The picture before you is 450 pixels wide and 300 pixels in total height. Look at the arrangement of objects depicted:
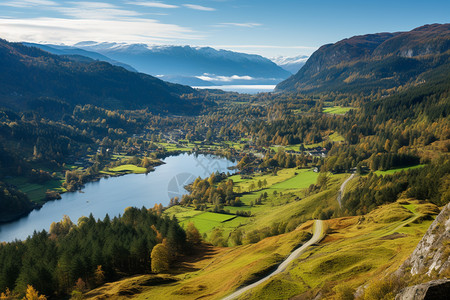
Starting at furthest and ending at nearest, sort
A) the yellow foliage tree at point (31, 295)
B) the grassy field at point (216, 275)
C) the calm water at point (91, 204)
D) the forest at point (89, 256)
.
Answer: the calm water at point (91, 204)
the forest at point (89, 256)
the yellow foliage tree at point (31, 295)
the grassy field at point (216, 275)

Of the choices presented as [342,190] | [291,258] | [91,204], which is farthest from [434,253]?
[91,204]

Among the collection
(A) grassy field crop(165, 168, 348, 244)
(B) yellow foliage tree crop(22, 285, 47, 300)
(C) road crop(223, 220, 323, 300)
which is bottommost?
(A) grassy field crop(165, 168, 348, 244)

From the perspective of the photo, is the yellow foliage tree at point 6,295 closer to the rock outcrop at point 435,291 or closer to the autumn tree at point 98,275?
the autumn tree at point 98,275

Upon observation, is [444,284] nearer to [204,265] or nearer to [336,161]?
[204,265]

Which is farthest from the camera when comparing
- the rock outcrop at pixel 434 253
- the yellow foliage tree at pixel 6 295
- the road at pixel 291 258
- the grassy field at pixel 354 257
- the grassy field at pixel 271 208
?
the grassy field at pixel 271 208

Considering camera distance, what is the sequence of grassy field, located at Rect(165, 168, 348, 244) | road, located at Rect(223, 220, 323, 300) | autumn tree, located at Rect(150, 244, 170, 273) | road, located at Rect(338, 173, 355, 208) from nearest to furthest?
road, located at Rect(223, 220, 323, 300) < autumn tree, located at Rect(150, 244, 170, 273) < grassy field, located at Rect(165, 168, 348, 244) < road, located at Rect(338, 173, 355, 208)

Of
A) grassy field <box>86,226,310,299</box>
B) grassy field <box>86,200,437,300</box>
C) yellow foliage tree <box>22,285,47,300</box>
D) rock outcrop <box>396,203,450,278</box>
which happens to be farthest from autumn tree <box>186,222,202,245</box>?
rock outcrop <box>396,203,450,278</box>

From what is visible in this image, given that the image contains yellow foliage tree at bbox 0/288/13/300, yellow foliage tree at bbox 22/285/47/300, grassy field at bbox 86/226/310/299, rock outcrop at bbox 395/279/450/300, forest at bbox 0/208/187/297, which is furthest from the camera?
forest at bbox 0/208/187/297

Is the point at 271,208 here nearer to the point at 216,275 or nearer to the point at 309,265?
the point at 216,275

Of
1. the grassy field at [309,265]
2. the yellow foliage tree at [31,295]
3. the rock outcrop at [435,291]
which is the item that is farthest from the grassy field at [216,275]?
the rock outcrop at [435,291]

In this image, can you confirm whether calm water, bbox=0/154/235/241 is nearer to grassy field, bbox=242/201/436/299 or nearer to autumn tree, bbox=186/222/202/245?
autumn tree, bbox=186/222/202/245

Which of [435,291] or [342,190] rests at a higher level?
[435,291]

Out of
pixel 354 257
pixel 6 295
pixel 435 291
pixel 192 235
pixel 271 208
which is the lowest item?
pixel 271 208
